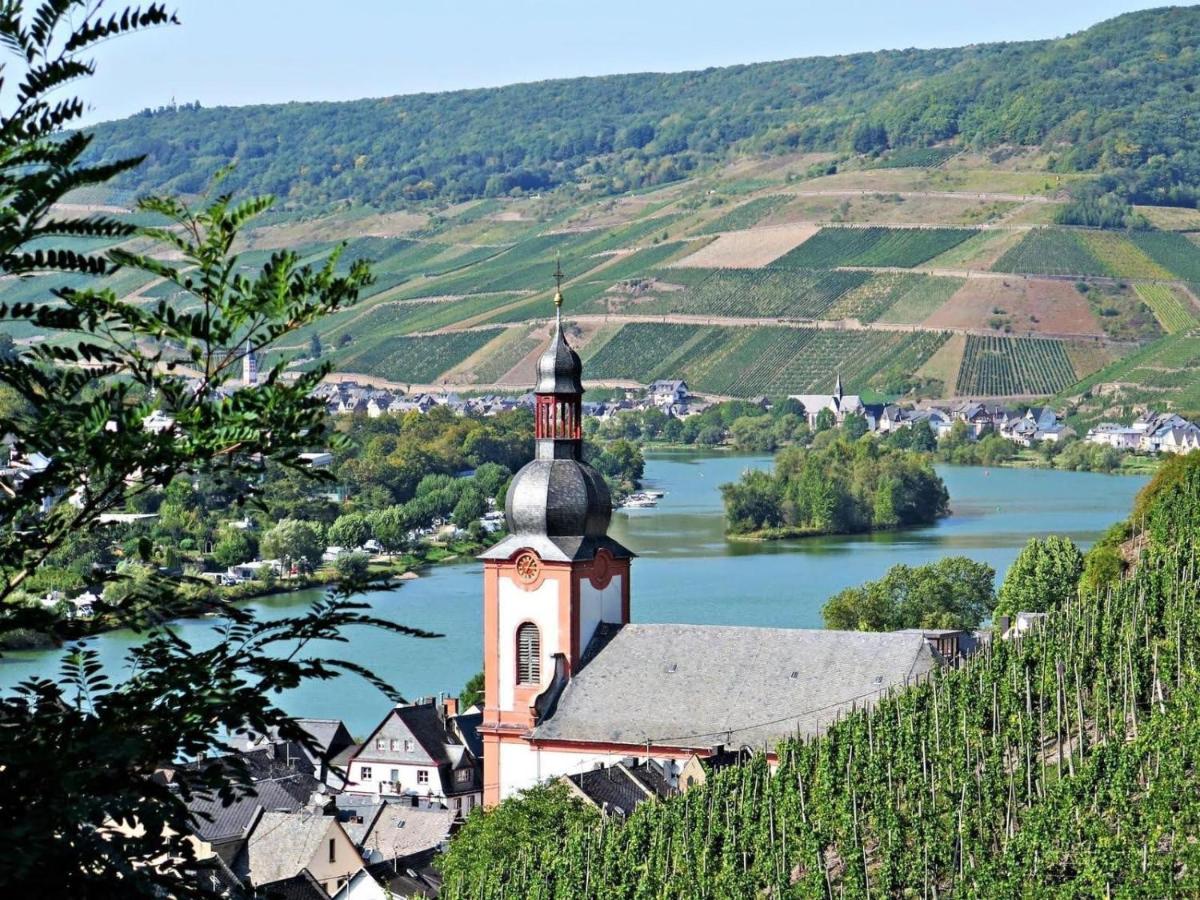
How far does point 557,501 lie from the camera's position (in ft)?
109

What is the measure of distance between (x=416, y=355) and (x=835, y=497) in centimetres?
9616

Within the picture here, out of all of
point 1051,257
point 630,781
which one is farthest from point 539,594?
point 1051,257

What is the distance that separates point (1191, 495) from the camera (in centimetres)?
4644

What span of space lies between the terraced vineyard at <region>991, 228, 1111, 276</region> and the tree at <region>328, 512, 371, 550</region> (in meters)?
92.7

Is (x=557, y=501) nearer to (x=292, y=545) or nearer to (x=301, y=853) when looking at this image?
(x=301, y=853)

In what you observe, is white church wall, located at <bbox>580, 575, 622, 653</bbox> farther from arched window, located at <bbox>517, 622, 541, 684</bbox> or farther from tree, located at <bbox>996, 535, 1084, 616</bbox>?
tree, located at <bbox>996, 535, 1084, 616</bbox>

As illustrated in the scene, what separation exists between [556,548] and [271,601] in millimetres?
40708

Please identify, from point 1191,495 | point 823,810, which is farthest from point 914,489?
point 823,810

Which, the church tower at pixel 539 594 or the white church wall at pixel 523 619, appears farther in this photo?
the white church wall at pixel 523 619

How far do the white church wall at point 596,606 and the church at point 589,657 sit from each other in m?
0.02

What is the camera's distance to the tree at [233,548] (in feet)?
264

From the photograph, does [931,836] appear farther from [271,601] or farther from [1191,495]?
[271,601]

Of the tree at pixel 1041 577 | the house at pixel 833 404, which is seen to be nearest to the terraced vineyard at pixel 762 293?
the house at pixel 833 404

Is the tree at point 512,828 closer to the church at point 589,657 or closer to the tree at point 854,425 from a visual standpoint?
the church at point 589,657
